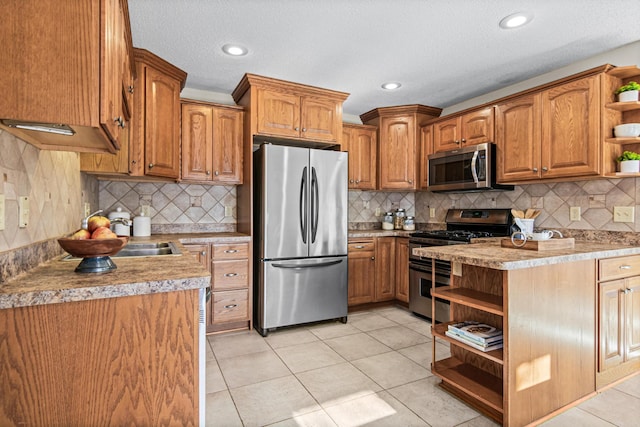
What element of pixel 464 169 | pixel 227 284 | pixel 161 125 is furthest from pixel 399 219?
pixel 161 125

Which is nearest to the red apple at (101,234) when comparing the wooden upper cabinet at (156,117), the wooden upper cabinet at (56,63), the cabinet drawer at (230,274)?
the wooden upper cabinet at (56,63)

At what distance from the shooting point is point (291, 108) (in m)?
3.31

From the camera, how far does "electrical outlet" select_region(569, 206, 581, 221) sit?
2855 millimetres

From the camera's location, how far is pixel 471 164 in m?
3.33

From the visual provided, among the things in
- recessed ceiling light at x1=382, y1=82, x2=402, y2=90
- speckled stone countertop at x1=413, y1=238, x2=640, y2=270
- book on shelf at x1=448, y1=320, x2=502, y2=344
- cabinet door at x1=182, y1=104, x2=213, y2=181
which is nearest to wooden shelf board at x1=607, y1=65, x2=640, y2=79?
speckled stone countertop at x1=413, y1=238, x2=640, y2=270

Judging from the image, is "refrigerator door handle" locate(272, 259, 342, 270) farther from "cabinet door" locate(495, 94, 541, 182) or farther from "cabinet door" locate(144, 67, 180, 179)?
"cabinet door" locate(495, 94, 541, 182)

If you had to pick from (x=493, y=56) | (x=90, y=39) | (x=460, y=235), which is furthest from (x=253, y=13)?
(x=460, y=235)

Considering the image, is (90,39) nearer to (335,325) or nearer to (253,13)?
(253,13)

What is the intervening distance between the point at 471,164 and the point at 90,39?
10.4ft

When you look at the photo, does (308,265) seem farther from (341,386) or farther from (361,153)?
(361,153)

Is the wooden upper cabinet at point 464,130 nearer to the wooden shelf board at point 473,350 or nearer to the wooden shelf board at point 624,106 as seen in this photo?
the wooden shelf board at point 624,106

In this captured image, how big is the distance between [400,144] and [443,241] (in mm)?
1356

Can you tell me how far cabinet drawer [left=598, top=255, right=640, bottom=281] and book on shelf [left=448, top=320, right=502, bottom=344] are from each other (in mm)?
787

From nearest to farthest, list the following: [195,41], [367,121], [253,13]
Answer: [253,13] → [195,41] → [367,121]
